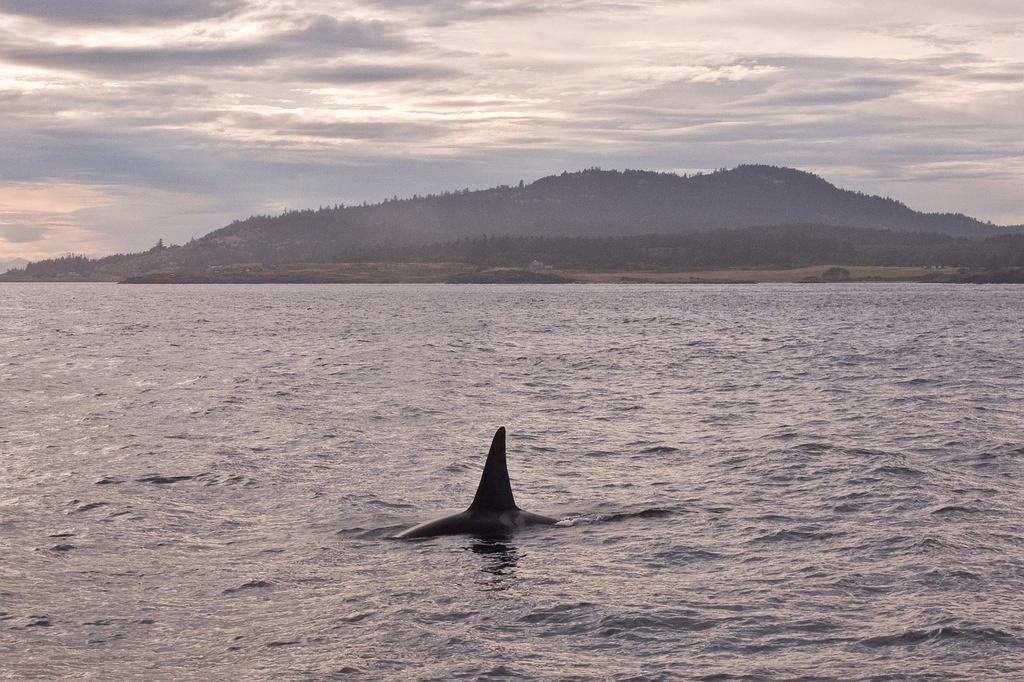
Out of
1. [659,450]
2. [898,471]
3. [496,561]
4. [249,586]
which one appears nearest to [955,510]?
[898,471]

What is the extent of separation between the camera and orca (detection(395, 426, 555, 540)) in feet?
72.0

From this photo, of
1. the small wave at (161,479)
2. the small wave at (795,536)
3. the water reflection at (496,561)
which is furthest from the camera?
the small wave at (161,479)

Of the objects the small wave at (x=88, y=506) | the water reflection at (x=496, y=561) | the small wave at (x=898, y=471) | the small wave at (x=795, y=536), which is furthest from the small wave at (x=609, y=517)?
the small wave at (x=88, y=506)

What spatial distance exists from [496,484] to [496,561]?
2.67 metres

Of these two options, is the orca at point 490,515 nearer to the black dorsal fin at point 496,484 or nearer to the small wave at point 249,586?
the black dorsal fin at point 496,484

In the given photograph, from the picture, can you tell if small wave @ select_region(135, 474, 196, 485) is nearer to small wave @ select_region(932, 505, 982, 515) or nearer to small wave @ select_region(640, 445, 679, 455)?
small wave @ select_region(640, 445, 679, 455)

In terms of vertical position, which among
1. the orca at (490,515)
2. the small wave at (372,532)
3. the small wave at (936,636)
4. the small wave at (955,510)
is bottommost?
the small wave at (936,636)

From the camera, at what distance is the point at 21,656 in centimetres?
1487

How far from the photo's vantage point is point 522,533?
21969 millimetres

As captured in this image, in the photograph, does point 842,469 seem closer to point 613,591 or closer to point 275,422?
point 613,591

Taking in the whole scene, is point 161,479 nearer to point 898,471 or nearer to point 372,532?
point 372,532

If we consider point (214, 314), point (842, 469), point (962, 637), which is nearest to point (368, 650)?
point (962, 637)

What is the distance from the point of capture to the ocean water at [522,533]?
49.9 feet

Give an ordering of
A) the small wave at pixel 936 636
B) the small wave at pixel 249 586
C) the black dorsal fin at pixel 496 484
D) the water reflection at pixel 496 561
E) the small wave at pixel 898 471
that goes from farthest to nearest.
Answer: the small wave at pixel 898 471 < the black dorsal fin at pixel 496 484 < the water reflection at pixel 496 561 < the small wave at pixel 249 586 < the small wave at pixel 936 636
